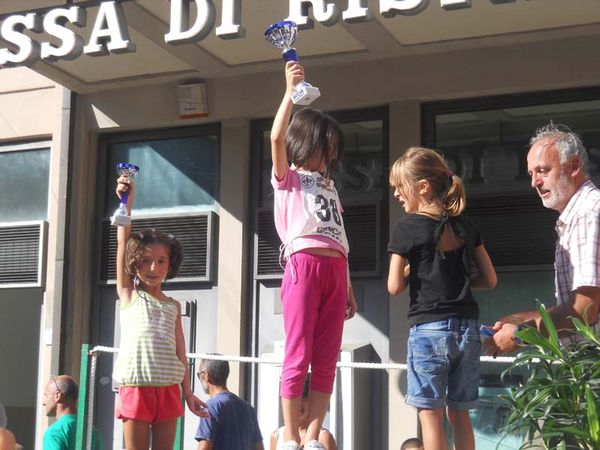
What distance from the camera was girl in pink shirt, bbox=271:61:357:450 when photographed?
4320 millimetres

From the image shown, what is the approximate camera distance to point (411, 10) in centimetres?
616

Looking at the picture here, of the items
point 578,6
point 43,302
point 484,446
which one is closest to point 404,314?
point 484,446

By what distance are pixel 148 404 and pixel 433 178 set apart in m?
1.76

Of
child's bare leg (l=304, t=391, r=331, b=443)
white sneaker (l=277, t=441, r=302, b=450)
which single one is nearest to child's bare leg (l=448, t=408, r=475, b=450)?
child's bare leg (l=304, t=391, r=331, b=443)

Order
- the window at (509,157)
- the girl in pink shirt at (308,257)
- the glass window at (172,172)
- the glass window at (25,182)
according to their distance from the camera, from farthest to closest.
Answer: the glass window at (25,182) < the glass window at (172,172) < the window at (509,157) < the girl in pink shirt at (308,257)

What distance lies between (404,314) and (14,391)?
3629 millimetres

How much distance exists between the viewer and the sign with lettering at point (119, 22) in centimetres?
630

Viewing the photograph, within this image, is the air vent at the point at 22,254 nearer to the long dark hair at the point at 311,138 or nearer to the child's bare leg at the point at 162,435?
the child's bare leg at the point at 162,435

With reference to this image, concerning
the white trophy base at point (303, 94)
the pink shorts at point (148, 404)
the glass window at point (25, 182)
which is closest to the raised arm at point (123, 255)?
the pink shorts at point (148, 404)

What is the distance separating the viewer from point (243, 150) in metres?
8.48

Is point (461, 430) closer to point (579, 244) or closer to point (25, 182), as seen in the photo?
point (579, 244)

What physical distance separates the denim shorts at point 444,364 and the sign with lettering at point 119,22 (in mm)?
2484

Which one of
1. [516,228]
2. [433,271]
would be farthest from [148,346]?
[516,228]

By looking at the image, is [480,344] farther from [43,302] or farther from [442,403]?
[43,302]
